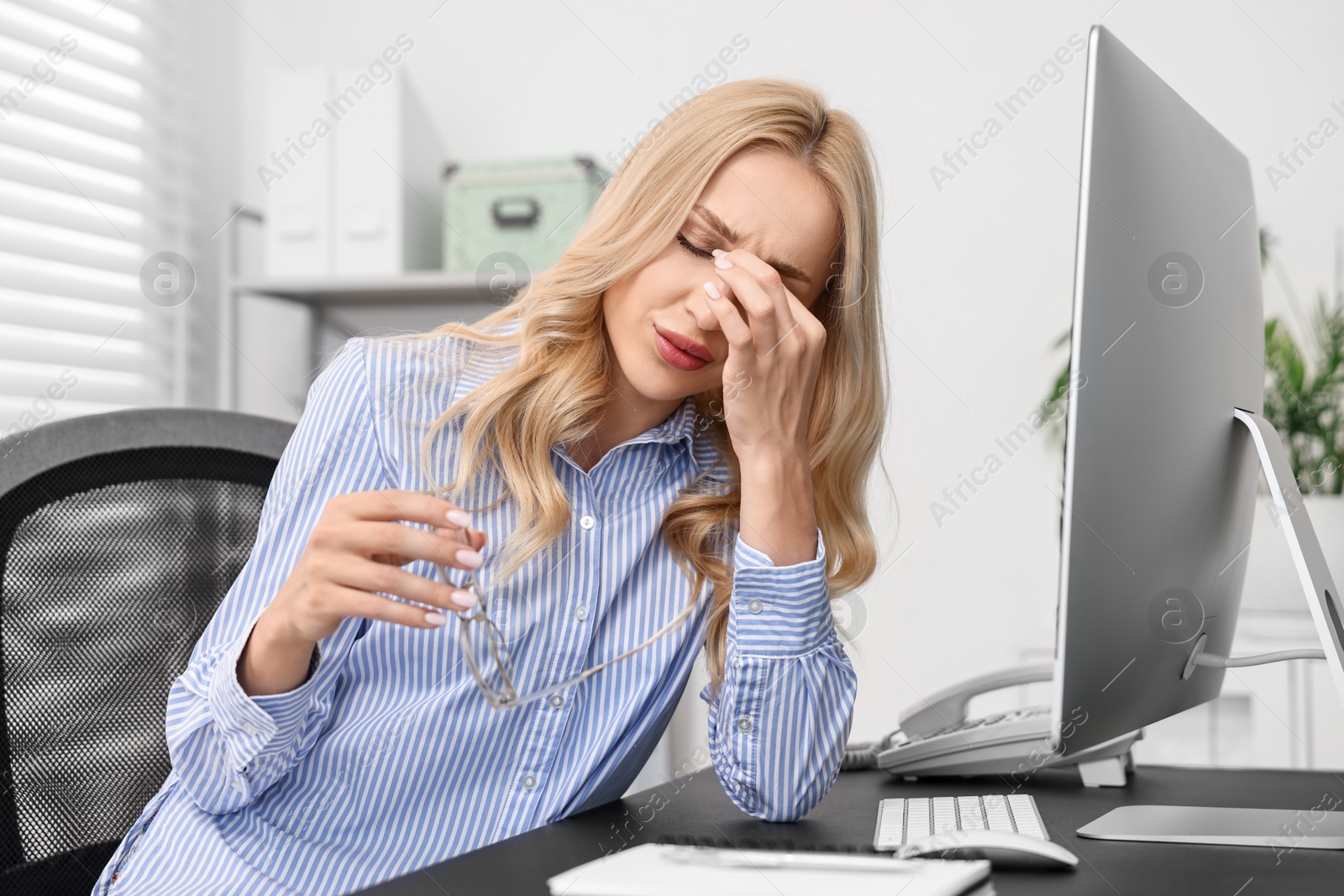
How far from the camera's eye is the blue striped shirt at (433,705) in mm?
825

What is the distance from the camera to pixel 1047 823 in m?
0.82

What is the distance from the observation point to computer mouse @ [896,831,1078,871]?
2.09 feet

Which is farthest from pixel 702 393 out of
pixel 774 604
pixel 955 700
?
pixel 955 700

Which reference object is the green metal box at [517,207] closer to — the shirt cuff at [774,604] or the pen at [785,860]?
the shirt cuff at [774,604]

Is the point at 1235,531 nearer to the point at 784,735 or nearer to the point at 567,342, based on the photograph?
Answer: the point at 784,735

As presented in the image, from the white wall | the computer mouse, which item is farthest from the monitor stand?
the white wall

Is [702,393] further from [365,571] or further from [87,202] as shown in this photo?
[87,202]

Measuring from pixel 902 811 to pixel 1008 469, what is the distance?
1493 mm

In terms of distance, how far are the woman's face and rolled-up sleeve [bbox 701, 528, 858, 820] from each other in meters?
0.17

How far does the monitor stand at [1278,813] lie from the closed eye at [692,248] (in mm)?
436

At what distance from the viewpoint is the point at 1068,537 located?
23.9 inches

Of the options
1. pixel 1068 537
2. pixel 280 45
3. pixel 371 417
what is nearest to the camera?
pixel 1068 537

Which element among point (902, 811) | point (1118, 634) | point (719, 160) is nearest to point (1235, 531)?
point (1118, 634)

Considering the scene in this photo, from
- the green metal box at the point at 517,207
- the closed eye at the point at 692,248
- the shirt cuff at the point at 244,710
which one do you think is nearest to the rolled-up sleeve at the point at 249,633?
the shirt cuff at the point at 244,710
